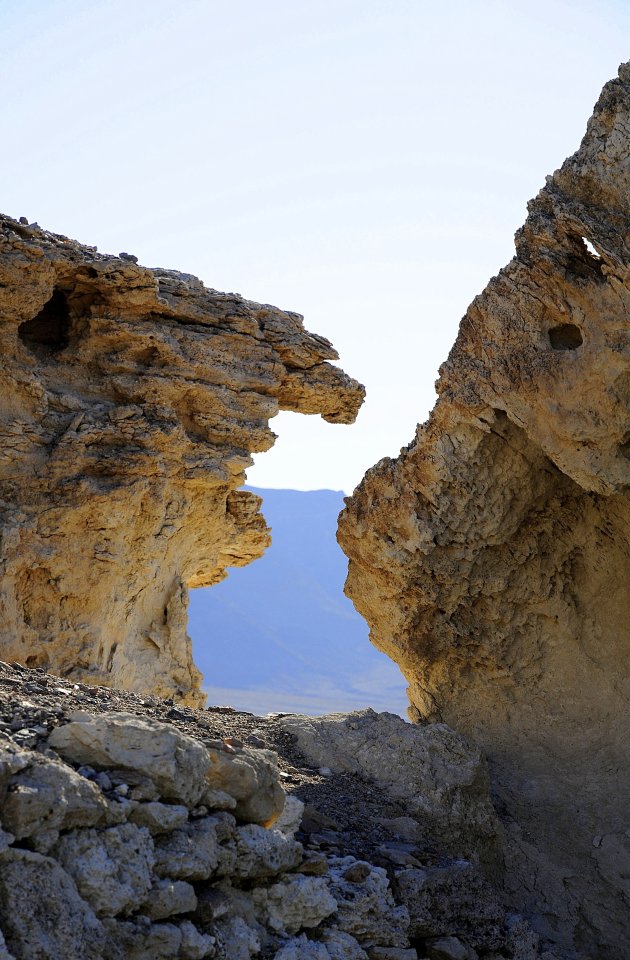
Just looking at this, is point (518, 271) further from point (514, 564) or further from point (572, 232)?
point (514, 564)

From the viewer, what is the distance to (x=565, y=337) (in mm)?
9320

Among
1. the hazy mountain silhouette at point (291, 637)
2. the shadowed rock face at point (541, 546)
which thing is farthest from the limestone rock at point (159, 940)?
the hazy mountain silhouette at point (291, 637)

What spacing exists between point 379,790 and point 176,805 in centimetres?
299

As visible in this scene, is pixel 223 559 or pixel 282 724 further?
pixel 223 559

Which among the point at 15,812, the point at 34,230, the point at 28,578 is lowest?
the point at 15,812

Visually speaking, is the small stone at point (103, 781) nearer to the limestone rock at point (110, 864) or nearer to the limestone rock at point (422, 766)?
the limestone rock at point (110, 864)

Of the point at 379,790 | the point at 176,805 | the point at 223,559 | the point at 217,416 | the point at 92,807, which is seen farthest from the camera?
the point at 223,559

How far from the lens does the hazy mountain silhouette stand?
93.4 meters

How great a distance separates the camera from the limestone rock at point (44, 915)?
4605mm

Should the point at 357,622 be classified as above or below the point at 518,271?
above

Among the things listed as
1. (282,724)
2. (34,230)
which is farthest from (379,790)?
(34,230)

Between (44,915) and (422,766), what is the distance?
4.46 m

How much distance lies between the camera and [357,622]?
379 ft

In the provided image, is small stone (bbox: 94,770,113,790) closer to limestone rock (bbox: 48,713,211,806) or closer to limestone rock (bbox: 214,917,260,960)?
limestone rock (bbox: 48,713,211,806)
